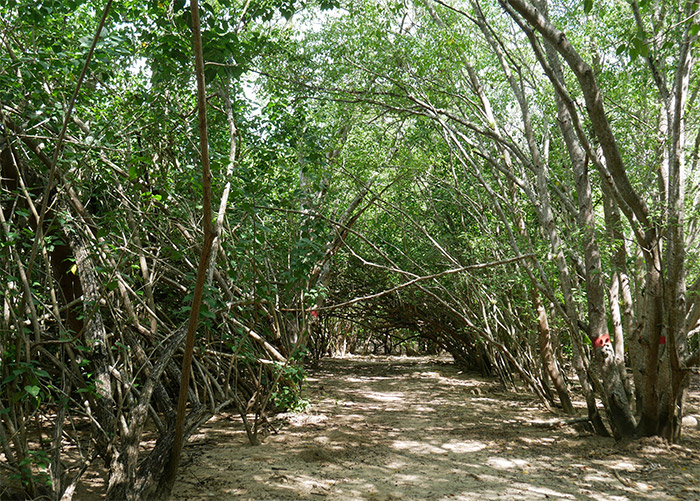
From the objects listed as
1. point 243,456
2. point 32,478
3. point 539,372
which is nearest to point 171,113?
point 32,478

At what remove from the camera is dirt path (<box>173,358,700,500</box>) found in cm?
425

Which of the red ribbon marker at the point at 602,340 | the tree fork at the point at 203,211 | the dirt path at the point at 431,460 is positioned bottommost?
the dirt path at the point at 431,460

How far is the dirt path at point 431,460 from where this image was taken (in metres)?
4.25

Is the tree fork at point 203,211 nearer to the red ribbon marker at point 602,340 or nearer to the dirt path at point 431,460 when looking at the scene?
the dirt path at point 431,460

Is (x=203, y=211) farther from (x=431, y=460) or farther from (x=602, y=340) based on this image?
(x=602, y=340)

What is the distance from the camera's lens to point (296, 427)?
20.7ft

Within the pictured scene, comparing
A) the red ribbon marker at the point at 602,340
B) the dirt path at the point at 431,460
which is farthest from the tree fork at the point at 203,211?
the red ribbon marker at the point at 602,340

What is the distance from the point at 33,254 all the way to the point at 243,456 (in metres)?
2.95

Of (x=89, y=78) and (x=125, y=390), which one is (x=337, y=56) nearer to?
(x=89, y=78)

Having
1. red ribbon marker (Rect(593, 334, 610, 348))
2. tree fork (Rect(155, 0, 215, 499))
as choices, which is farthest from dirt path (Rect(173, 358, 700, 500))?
tree fork (Rect(155, 0, 215, 499))

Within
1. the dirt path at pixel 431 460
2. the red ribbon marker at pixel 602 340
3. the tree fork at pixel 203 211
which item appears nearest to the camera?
the tree fork at pixel 203 211

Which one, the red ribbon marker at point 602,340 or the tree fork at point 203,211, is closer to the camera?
the tree fork at point 203,211

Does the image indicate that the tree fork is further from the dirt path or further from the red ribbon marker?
the red ribbon marker

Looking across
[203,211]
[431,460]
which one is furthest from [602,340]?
A: [203,211]
